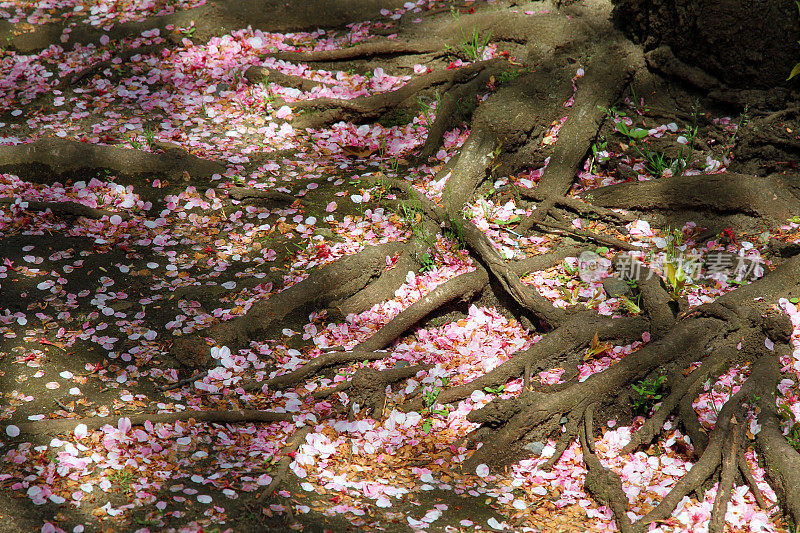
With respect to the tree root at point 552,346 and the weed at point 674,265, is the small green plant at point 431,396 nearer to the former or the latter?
the tree root at point 552,346

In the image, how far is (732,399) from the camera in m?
3.94

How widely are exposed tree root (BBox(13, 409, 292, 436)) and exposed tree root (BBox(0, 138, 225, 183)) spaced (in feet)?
9.04

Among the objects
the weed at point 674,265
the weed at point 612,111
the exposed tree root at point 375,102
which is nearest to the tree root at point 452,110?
the exposed tree root at point 375,102

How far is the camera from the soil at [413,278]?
3738 millimetres

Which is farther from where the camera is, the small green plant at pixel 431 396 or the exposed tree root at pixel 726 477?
the small green plant at pixel 431 396

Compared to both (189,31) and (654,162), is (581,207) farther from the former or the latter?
(189,31)

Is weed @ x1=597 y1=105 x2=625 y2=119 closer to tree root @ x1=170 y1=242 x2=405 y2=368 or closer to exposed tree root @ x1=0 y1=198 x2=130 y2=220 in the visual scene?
tree root @ x1=170 y1=242 x2=405 y2=368

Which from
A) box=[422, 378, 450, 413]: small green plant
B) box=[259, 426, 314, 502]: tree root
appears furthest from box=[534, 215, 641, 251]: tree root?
box=[259, 426, 314, 502]: tree root

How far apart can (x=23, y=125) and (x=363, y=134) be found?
337cm

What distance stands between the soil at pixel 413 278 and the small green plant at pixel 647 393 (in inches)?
0.7

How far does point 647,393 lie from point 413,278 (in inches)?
75.2

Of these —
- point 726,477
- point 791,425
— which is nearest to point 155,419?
point 726,477

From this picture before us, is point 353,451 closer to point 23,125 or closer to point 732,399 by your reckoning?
point 732,399

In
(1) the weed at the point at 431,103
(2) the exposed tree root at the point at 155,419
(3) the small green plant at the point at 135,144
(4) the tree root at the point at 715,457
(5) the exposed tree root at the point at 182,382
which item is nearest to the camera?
(4) the tree root at the point at 715,457
